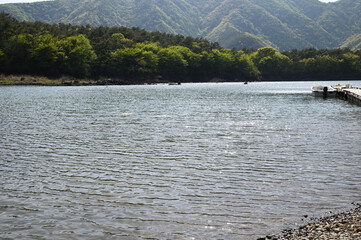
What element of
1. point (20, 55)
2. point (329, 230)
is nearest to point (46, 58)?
point (20, 55)

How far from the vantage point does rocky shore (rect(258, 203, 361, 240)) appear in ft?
36.8

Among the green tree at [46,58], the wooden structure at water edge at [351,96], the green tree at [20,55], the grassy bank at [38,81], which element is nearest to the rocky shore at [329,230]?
the wooden structure at water edge at [351,96]

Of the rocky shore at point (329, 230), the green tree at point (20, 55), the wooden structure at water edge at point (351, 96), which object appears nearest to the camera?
the rocky shore at point (329, 230)

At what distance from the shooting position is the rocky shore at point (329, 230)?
11227 millimetres

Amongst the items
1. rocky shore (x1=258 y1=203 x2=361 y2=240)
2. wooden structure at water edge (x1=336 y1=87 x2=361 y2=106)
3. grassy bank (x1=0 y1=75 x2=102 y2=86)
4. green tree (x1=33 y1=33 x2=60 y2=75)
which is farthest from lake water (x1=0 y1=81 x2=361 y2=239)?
green tree (x1=33 y1=33 x2=60 y2=75)

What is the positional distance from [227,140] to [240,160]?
8.11 meters

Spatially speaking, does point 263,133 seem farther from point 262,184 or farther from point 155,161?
point 262,184

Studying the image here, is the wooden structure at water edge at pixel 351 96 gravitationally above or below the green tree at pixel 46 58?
below

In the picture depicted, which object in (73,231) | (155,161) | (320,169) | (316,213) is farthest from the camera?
(155,161)

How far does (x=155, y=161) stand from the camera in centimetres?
2358

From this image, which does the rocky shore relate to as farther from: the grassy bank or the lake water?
the grassy bank

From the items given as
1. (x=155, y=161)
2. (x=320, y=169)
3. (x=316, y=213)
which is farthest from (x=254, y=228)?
(x=155, y=161)

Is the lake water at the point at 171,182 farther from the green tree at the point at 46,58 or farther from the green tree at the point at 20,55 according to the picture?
the green tree at the point at 46,58

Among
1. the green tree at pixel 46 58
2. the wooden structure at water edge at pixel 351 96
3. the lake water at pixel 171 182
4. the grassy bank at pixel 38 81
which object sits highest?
the green tree at pixel 46 58
